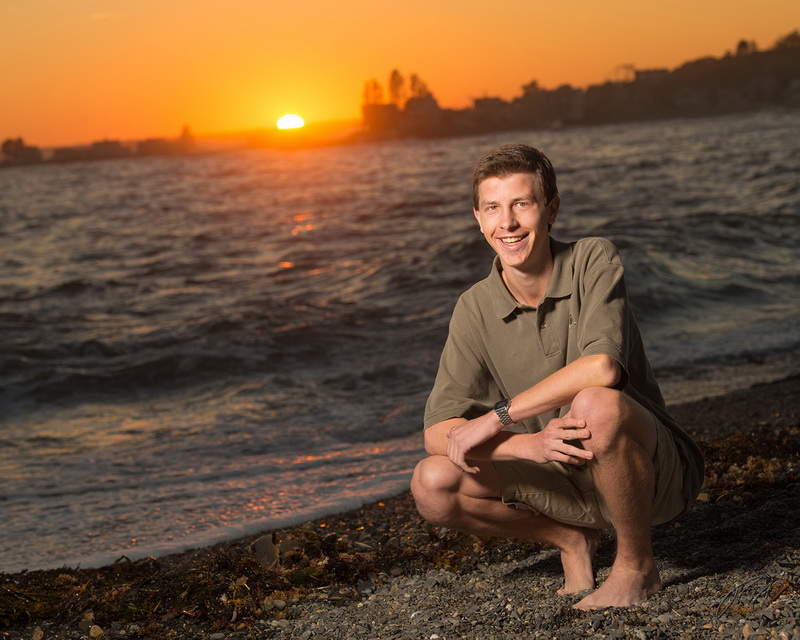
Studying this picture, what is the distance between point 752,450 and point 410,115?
115054 millimetres

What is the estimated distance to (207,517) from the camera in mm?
5125

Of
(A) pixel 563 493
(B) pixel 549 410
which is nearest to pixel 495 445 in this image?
(B) pixel 549 410

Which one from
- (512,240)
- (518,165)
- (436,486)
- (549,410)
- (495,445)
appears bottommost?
(436,486)

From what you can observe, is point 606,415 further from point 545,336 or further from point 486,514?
point 486,514

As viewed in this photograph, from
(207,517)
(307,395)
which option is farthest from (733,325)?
(207,517)

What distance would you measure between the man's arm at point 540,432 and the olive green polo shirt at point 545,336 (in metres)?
0.09

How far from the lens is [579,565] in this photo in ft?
10.4

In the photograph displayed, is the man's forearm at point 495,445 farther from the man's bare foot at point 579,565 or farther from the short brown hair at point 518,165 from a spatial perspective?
the short brown hair at point 518,165

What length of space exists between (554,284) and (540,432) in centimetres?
52

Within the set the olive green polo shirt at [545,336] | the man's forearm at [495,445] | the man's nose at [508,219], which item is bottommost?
the man's forearm at [495,445]

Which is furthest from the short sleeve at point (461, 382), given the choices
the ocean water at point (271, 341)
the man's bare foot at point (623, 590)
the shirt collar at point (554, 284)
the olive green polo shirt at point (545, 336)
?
the ocean water at point (271, 341)

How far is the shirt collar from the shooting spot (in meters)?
2.91

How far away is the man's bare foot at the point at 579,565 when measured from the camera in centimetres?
311

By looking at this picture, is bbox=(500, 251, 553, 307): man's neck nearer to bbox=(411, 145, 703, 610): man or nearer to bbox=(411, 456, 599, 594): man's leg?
bbox=(411, 145, 703, 610): man
